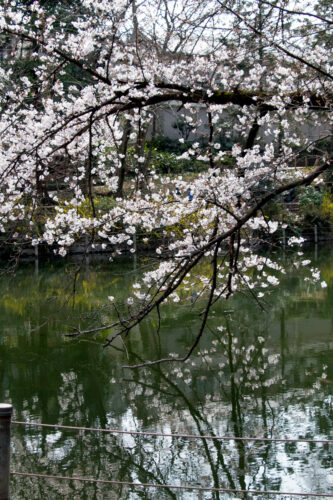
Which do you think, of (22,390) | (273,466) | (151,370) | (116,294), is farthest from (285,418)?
(116,294)

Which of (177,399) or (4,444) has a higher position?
(4,444)

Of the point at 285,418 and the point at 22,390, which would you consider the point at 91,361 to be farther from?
the point at 285,418

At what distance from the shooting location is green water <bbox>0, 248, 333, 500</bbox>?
424 centimetres

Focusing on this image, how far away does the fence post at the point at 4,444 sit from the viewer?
232 centimetres

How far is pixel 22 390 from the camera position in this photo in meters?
6.18

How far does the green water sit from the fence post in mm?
1717

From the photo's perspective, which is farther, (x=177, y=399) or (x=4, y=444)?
(x=177, y=399)

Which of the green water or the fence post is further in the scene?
the green water

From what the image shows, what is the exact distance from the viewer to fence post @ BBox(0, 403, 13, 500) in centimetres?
232

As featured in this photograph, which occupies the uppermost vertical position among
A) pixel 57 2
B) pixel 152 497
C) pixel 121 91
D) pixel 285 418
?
pixel 57 2

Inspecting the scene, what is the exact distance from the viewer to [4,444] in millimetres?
2369

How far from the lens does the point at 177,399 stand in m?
5.79

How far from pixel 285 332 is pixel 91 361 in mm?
2698

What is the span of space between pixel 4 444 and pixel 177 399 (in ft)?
11.7
